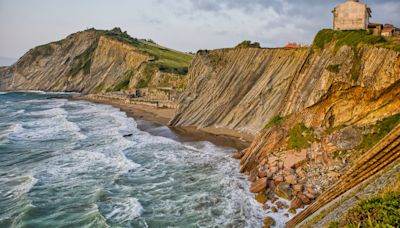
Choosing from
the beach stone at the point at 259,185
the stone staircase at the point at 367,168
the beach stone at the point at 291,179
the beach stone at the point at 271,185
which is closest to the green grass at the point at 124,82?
the beach stone at the point at 259,185

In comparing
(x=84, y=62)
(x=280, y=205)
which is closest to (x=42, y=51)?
(x=84, y=62)

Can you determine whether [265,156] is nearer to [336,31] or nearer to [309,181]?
[309,181]

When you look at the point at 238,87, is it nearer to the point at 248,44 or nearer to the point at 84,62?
the point at 248,44

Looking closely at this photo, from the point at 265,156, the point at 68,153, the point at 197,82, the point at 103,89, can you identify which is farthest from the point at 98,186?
the point at 103,89

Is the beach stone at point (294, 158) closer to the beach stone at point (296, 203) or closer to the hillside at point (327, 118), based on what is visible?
the hillside at point (327, 118)

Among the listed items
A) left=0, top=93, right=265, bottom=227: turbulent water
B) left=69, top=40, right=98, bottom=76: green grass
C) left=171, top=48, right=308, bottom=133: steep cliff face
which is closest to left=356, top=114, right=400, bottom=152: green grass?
left=0, top=93, right=265, bottom=227: turbulent water

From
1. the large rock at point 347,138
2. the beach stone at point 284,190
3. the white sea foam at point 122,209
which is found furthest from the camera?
the large rock at point 347,138

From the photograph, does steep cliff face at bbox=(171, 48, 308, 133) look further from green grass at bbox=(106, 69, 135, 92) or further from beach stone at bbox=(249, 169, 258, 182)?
green grass at bbox=(106, 69, 135, 92)
